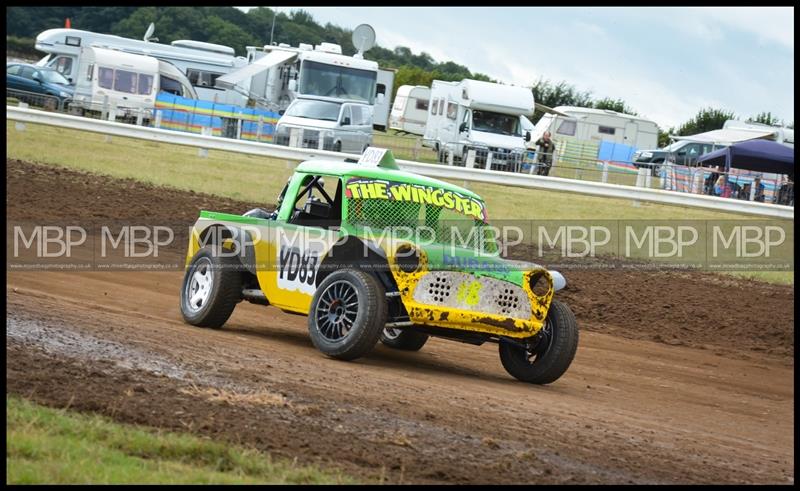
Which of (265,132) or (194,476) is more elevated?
(265,132)

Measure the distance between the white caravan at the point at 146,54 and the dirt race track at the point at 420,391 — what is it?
31.9m

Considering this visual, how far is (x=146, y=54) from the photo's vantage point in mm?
45781

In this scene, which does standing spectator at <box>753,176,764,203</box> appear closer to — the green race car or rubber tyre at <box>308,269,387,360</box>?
the green race car

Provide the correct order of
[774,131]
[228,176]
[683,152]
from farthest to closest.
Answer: [683,152], [774,131], [228,176]

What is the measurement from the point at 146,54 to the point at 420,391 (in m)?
39.6

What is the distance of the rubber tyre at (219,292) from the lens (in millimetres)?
10719

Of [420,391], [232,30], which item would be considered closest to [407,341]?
[420,391]

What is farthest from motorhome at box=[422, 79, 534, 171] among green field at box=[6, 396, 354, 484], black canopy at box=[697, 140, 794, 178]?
green field at box=[6, 396, 354, 484]

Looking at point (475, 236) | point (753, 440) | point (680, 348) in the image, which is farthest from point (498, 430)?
point (680, 348)

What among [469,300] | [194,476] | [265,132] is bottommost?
[194,476]

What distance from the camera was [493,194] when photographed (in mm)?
25266

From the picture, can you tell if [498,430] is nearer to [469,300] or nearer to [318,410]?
[318,410]

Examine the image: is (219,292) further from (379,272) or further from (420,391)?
(420,391)

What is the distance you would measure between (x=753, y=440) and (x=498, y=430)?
7.18 ft
